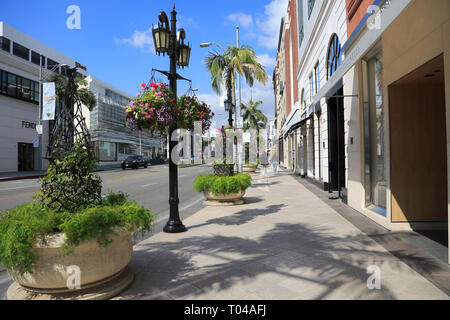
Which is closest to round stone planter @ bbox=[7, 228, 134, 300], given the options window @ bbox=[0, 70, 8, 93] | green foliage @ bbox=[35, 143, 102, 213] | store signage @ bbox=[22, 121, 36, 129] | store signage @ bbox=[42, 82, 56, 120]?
green foliage @ bbox=[35, 143, 102, 213]

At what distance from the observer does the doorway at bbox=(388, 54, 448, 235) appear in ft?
19.1

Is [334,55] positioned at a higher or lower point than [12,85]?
lower

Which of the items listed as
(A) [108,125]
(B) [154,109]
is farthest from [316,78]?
(A) [108,125]

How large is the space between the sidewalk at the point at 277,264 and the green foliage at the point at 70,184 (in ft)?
3.89

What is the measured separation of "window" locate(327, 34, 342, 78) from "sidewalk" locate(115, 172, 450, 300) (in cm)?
667

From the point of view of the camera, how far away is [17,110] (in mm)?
29781

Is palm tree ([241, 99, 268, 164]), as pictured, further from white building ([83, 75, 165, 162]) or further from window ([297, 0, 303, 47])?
window ([297, 0, 303, 47])

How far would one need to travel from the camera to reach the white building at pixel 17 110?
28.2m

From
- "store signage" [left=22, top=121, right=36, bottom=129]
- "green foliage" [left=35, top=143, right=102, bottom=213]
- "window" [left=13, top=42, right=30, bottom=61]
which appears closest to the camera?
"green foliage" [left=35, top=143, right=102, bottom=213]

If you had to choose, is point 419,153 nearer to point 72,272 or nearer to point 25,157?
point 72,272

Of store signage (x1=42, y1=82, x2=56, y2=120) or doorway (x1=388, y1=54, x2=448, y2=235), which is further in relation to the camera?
store signage (x1=42, y1=82, x2=56, y2=120)

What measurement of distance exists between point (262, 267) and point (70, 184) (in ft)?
8.61

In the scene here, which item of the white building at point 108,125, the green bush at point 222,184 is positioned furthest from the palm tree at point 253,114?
the green bush at point 222,184
